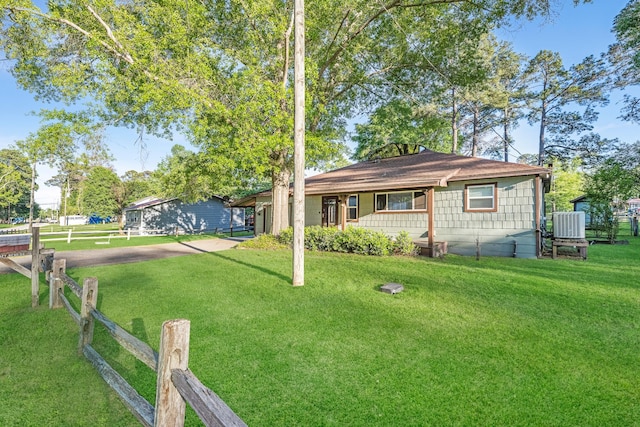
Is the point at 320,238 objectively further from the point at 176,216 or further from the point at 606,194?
the point at 176,216

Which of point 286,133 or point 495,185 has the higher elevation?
point 286,133

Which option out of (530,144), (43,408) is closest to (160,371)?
(43,408)

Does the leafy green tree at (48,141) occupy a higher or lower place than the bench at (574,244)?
higher

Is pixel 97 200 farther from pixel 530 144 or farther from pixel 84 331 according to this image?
pixel 530 144

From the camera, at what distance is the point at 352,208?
50.2 feet

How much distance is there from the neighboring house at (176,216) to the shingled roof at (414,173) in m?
13.0

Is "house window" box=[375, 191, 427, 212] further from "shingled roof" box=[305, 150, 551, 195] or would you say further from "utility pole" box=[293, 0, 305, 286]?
"utility pole" box=[293, 0, 305, 286]

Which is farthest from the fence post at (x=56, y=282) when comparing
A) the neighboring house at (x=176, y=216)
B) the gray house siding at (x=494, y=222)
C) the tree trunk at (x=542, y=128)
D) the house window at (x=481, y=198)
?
the tree trunk at (x=542, y=128)

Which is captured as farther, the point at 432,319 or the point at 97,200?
the point at 97,200

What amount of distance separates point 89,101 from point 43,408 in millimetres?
13045

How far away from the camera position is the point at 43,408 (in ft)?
8.87

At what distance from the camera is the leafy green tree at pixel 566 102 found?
79.4 feet

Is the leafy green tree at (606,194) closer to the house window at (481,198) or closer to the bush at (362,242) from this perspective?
the house window at (481,198)

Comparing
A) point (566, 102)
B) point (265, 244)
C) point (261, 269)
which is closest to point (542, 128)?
point (566, 102)
